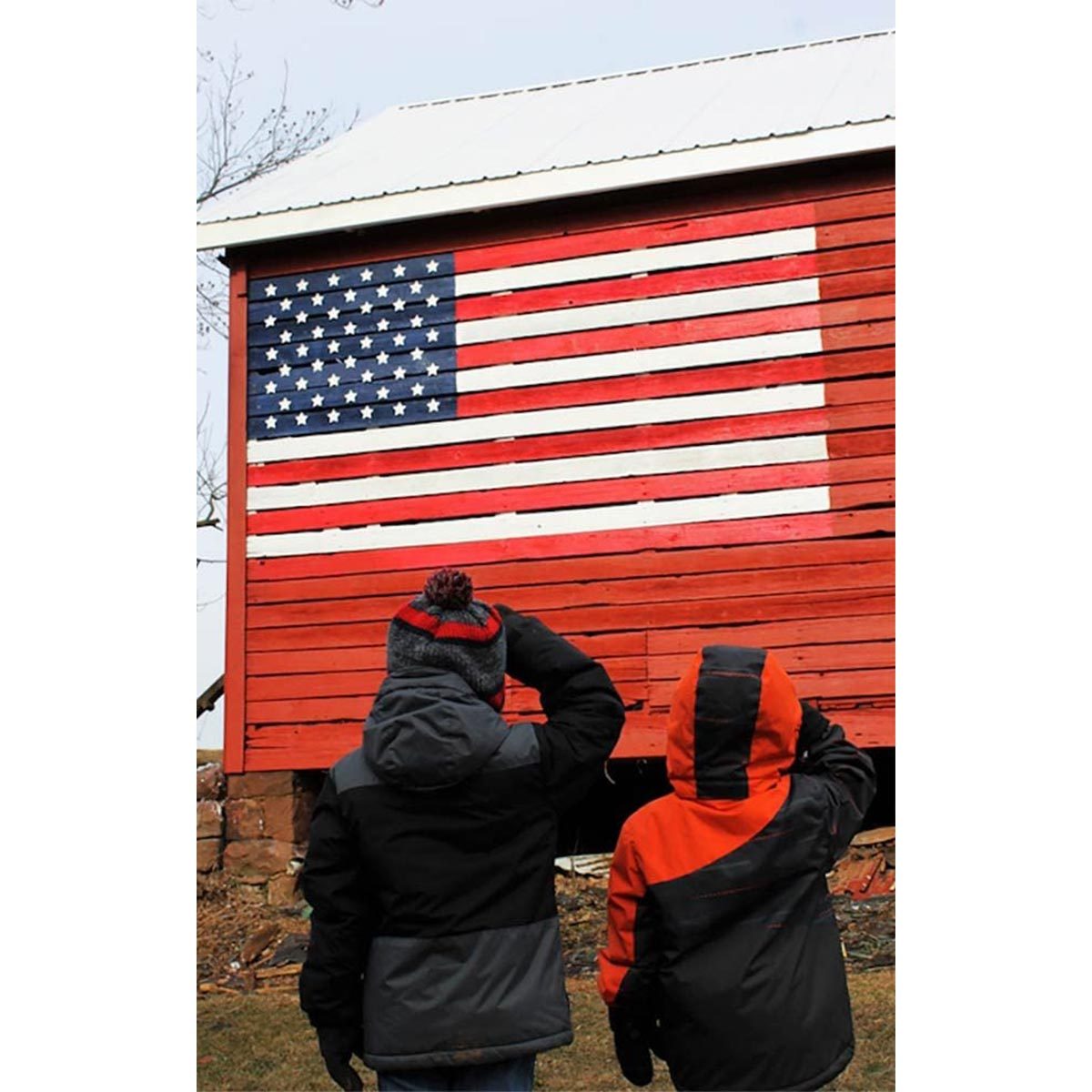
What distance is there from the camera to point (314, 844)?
3125 mm

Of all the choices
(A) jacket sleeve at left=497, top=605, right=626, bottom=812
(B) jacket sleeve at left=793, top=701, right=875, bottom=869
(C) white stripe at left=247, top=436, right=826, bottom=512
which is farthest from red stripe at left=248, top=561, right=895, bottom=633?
(A) jacket sleeve at left=497, top=605, right=626, bottom=812

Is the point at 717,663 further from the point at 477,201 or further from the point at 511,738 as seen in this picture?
the point at 477,201

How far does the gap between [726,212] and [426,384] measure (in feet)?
6.03

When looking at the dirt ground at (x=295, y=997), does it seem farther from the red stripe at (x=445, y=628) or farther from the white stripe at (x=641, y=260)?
the white stripe at (x=641, y=260)

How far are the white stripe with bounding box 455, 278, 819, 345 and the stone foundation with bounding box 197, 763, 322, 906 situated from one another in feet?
8.76

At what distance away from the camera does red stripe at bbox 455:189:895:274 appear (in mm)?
7203

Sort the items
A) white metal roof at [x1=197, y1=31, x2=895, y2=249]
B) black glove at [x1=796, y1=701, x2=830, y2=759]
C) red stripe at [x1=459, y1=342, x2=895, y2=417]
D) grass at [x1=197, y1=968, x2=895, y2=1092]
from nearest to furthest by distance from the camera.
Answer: black glove at [x1=796, y1=701, x2=830, y2=759], grass at [x1=197, y1=968, x2=895, y2=1092], red stripe at [x1=459, y1=342, x2=895, y2=417], white metal roof at [x1=197, y1=31, x2=895, y2=249]

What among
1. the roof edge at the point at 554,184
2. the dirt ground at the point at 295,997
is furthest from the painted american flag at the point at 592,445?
the dirt ground at the point at 295,997

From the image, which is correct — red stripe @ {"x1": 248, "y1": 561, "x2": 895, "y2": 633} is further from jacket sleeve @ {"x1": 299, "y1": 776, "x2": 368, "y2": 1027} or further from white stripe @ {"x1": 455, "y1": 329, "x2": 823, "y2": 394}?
jacket sleeve @ {"x1": 299, "y1": 776, "x2": 368, "y2": 1027}

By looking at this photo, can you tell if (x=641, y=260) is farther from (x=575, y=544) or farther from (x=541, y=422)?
(x=575, y=544)

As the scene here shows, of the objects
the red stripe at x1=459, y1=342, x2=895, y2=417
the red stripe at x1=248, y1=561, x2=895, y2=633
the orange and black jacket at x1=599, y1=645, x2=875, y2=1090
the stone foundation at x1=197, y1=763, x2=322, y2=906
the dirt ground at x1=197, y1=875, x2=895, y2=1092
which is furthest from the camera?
the stone foundation at x1=197, y1=763, x2=322, y2=906

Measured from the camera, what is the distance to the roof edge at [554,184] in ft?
23.2

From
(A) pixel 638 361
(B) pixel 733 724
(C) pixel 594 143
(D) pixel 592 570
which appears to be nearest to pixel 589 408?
(A) pixel 638 361

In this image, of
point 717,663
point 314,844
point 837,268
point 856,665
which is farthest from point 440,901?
point 837,268
